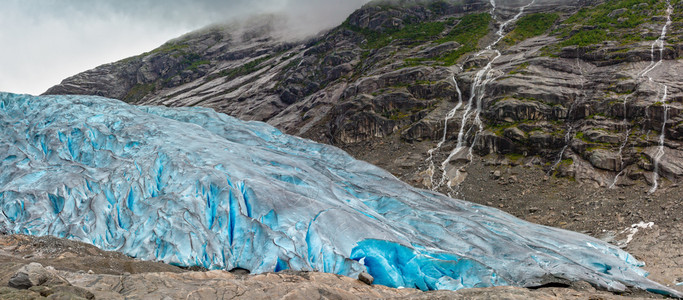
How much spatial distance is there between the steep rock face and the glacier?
21671 millimetres

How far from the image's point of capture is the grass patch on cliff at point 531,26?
79125mm

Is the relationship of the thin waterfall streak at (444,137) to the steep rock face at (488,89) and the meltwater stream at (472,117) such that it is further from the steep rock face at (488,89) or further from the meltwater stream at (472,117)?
the steep rock face at (488,89)

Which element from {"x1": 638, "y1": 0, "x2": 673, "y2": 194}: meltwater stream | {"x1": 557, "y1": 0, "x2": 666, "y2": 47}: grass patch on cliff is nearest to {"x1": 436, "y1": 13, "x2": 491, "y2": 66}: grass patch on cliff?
{"x1": 557, "y1": 0, "x2": 666, "y2": 47}: grass patch on cliff

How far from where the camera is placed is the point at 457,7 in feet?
366

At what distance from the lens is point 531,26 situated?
8381cm

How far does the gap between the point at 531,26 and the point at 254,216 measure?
83.5 metres

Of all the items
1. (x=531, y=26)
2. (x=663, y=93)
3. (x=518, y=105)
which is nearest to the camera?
(x=663, y=93)

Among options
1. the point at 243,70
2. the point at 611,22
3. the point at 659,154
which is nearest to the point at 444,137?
the point at 659,154

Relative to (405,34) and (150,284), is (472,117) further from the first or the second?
(150,284)

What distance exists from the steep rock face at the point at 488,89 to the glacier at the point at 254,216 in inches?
853

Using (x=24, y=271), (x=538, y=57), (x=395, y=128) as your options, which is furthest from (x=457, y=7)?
(x=24, y=271)

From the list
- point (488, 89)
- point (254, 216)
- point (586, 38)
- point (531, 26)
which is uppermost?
point (531, 26)

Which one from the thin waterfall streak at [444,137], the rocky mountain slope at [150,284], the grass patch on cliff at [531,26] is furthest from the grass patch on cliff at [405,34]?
the rocky mountain slope at [150,284]

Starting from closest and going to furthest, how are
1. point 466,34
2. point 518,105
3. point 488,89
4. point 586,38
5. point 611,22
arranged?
→ point 518,105 → point 488,89 → point 586,38 → point 611,22 → point 466,34
